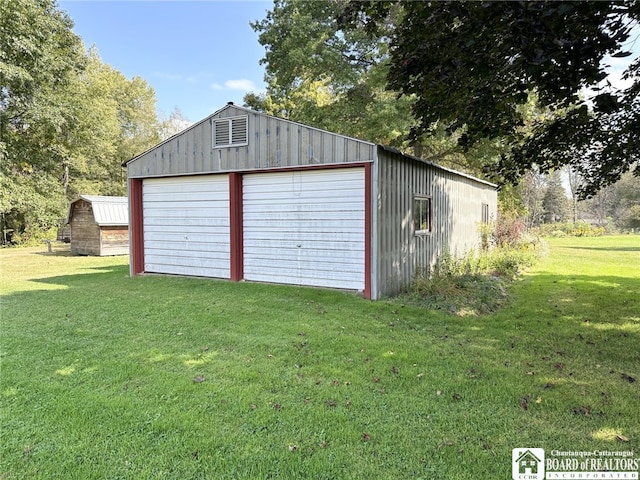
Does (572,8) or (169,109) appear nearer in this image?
(572,8)

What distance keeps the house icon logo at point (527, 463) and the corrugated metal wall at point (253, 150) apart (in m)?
5.54

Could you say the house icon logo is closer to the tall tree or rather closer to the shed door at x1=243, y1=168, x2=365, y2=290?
the shed door at x1=243, y1=168, x2=365, y2=290

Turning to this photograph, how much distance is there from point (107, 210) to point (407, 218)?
14.4 m

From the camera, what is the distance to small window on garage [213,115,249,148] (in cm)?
873

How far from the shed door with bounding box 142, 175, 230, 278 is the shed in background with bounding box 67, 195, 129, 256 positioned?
7.89 m

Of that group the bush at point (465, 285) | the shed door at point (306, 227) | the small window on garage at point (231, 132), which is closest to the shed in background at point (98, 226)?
the small window on garage at point (231, 132)

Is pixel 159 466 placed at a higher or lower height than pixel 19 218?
lower

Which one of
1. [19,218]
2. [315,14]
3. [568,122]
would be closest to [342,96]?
[315,14]

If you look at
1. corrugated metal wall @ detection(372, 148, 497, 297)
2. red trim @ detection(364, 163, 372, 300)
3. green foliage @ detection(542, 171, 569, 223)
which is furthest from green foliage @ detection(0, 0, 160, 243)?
green foliage @ detection(542, 171, 569, 223)

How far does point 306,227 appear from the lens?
8.41 m

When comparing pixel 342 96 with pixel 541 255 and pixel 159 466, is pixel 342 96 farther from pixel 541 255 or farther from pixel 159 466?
pixel 159 466

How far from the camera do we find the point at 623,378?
3.71m

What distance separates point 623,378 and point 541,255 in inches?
441

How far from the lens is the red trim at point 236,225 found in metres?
9.05
